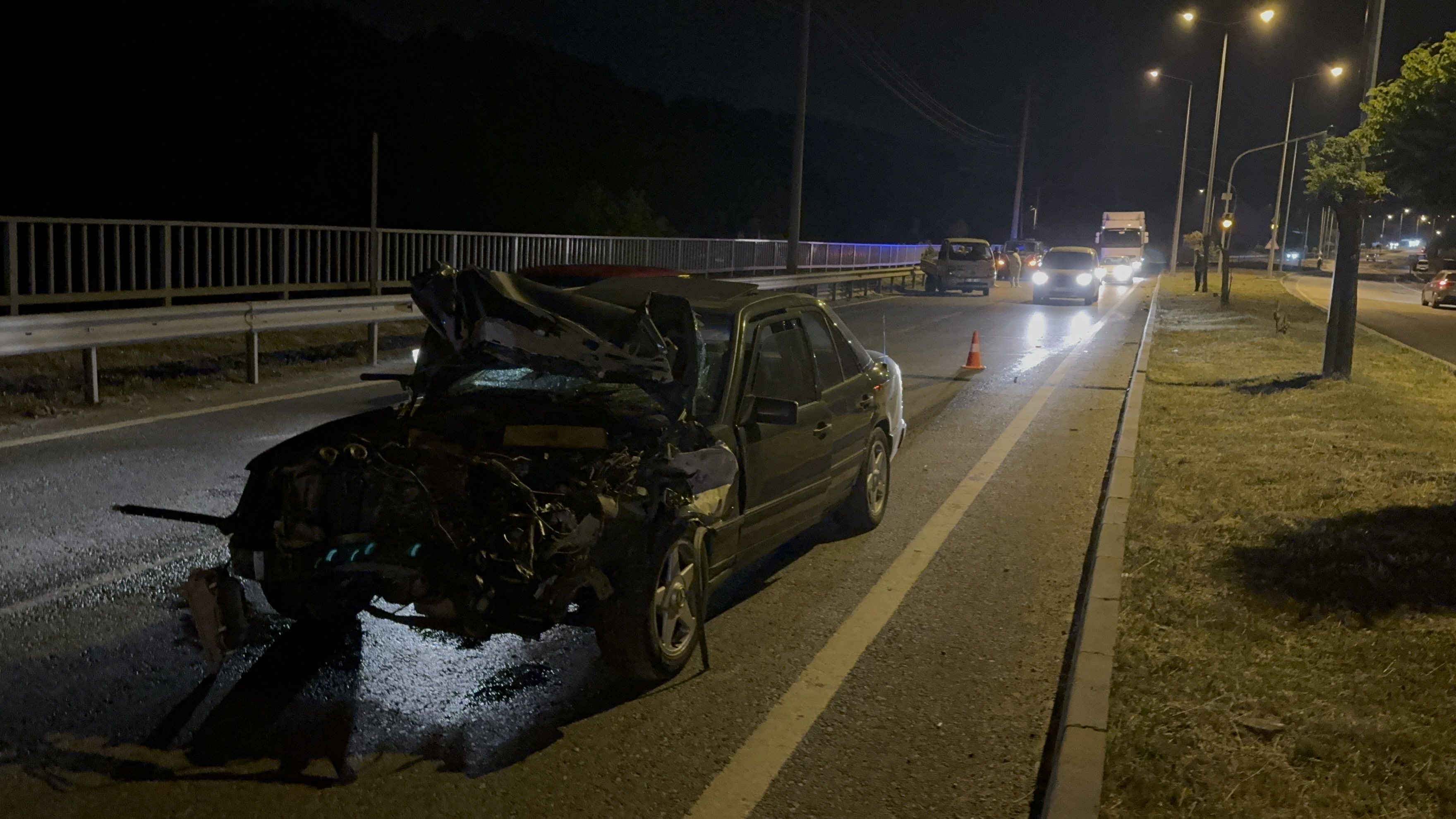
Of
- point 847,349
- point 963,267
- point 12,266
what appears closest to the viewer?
point 847,349

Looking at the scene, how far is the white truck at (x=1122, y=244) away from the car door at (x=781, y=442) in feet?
151

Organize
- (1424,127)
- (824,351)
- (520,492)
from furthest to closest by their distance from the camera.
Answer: (1424,127) → (824,351) → (520,492)

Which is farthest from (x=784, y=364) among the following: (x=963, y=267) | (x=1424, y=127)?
(x=963, y=267)

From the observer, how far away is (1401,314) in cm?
3606

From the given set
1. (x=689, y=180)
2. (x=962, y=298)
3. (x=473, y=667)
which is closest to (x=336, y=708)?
(x=473, y=667)

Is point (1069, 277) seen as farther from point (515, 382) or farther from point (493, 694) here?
point (493, 694)

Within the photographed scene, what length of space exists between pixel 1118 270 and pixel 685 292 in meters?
49.1

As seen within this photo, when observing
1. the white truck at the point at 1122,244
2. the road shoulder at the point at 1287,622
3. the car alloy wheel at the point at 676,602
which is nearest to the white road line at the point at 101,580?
the car alloy wheel at the point at 676,602

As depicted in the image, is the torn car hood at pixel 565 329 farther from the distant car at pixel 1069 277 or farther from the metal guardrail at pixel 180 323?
the distant car at pixel 1069 277

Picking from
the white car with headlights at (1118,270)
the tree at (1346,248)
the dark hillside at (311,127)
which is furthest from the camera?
the white car with headlights at (1118,270)

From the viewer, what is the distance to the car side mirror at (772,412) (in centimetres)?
565

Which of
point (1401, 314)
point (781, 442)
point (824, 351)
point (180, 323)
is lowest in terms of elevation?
point (1401, 314)

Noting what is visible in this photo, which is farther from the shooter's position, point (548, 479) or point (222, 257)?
point (222, 257)

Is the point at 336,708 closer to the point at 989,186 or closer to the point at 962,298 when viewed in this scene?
the point at 962,298
